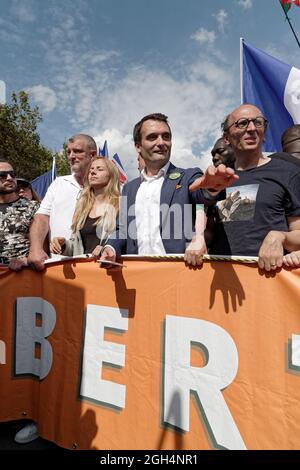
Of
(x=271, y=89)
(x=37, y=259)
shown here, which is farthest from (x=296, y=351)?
(x=271, y=89)

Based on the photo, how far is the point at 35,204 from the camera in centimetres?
336

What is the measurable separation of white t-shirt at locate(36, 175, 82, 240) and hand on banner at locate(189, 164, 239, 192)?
5.66 feet

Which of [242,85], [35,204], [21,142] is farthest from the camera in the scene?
[21,142]

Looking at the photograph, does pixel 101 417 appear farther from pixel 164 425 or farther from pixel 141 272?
pixel 141 272

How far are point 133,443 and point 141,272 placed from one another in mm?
1064

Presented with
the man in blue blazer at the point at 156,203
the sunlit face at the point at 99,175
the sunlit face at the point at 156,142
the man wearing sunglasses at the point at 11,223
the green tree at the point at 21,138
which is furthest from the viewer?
the green tree at the point at 21,138

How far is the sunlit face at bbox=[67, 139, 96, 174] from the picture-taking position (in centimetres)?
345

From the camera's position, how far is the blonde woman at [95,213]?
2.75 meters

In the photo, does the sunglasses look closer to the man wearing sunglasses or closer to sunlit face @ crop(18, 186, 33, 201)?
sunlit face @ crop(18, 186, 33, 201)

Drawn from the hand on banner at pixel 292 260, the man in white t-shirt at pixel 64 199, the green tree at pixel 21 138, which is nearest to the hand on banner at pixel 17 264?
the man in white t-shirt at pixel 64 199

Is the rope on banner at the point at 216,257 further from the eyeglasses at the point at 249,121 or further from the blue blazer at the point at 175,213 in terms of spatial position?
the eyeglasses at the point at 249,121

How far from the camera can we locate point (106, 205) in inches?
113

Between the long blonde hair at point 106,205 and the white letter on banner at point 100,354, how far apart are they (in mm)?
661
